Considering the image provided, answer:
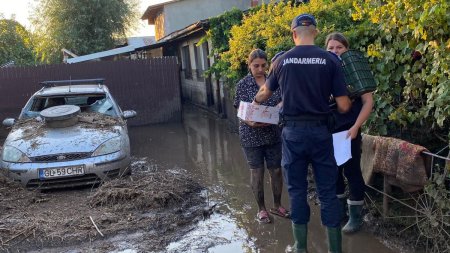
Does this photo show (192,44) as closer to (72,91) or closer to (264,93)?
(72,91)

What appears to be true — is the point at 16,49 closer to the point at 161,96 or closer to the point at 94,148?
the point at 161,96

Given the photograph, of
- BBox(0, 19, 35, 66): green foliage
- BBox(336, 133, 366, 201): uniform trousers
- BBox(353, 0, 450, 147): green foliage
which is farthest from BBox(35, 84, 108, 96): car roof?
BBox(0, 19, 35, 66): green foliage

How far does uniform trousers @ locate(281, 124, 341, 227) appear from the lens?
3564 millimetres

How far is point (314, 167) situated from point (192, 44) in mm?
16534

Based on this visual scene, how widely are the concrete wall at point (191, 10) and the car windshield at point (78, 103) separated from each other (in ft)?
69.0

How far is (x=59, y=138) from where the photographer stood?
6.50 m

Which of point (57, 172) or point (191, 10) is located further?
point (191, 10)

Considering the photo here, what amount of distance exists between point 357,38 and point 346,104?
1.80 meters

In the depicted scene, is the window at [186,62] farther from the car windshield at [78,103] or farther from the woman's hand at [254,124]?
the woman's hand at [254,124]

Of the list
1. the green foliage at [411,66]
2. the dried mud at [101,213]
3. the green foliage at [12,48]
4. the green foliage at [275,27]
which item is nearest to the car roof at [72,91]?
the dried mud at [101,213]

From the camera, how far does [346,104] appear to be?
360 centimetres

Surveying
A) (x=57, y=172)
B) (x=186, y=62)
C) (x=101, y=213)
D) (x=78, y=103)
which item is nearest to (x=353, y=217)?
(x=101, y=213)

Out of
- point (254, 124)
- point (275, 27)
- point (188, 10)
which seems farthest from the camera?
point (188, 10)

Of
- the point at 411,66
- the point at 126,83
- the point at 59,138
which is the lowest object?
the point at 59,138
